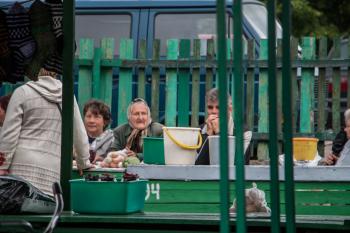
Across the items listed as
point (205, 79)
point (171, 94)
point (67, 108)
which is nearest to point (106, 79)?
point (171, 94)

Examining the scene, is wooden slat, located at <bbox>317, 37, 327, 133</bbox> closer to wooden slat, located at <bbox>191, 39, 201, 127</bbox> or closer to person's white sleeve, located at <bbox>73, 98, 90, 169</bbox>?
wooden slat, located at <bbox>191, 39, 201, 127</bbox>

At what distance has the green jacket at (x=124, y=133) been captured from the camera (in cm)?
788

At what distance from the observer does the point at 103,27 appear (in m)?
10.5

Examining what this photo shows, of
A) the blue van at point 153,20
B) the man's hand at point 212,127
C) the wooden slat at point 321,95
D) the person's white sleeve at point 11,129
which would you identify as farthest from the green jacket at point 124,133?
the wooden slat at point 321,95

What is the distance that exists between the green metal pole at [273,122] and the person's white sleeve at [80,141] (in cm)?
271

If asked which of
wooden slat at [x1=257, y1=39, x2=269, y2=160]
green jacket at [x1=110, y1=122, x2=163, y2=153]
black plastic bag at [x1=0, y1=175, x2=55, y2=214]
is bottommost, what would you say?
black plastic bag at [x1=0, y1=175, x2=55, y2=214]

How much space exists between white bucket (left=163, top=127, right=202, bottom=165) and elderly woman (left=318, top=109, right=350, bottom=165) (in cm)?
157

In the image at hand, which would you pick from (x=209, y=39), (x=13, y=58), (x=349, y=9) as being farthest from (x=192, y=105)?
(x=349, y=9)

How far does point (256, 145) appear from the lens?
9.73 metres

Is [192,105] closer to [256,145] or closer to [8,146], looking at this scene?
[256,145]

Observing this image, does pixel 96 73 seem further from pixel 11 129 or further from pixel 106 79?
pixel 11 129

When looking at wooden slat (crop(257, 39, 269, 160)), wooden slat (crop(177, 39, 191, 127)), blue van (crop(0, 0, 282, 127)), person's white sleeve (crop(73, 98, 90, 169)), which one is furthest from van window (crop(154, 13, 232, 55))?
person's white sleeve (crop(73, 98, 90, 169))

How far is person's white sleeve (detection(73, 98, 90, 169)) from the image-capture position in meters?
6.34

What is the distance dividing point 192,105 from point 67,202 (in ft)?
15.5
